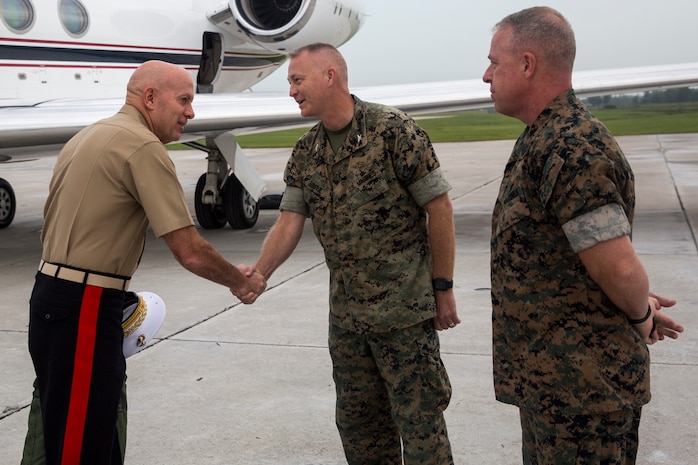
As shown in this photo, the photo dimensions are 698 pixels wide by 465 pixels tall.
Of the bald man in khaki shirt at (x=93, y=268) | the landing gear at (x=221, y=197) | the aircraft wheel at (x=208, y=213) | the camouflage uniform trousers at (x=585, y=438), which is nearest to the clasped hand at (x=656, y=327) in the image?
the camouflage uniform trousers at (x=585, y=438)

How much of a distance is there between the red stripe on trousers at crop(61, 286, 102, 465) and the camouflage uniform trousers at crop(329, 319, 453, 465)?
0.93 meters

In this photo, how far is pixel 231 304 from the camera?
715cm

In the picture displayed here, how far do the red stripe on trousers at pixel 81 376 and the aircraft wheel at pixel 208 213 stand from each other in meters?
8.51

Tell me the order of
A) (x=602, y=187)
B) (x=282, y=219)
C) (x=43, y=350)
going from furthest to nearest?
(x=282, y=219) → (x=43, y=350) → (x=602, y=187)

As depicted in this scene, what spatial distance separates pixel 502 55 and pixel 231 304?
4980mm

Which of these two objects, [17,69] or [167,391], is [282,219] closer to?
[167,391]

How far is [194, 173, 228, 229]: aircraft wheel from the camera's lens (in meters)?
11.6

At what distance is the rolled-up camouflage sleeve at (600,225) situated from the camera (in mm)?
2318

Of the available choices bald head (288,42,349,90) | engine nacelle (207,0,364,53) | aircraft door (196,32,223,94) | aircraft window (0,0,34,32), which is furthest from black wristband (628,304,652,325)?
aircraft door (196,32,223,94)

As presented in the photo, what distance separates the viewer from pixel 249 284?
12.2 feet

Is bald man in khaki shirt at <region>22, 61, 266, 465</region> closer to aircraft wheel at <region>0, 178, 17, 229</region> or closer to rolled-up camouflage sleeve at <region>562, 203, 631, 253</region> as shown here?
rolled-up camouflage sleeve at <region>562, 203, 631, 253</region>

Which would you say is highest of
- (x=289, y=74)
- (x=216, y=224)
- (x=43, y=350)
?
(x=289, y=74)

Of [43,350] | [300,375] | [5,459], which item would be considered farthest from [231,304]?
[43,350]

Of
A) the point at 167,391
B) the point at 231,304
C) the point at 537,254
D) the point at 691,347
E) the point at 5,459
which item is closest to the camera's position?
the point at 537,254
